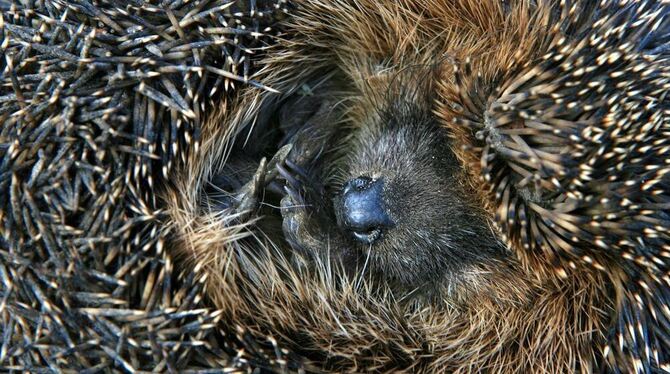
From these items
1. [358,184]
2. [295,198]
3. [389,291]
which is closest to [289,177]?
[295,198]

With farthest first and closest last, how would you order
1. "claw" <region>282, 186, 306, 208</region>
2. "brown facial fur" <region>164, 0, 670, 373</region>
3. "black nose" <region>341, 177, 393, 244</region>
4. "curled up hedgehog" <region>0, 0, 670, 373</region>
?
"claw" <region>282, 186, 306, 208</region>, "black nose" <region>341, 177, 393, 244</region>, "brown facial fur" <region>164, 0, 670, 373</region>, "curled up hedgehog" <region>0, 0, 670, 373</region>

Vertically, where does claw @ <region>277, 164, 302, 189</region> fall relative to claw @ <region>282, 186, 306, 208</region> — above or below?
above

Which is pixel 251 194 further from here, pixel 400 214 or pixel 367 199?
pixel 400 214

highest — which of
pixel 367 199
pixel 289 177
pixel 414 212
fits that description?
pixel 289 177

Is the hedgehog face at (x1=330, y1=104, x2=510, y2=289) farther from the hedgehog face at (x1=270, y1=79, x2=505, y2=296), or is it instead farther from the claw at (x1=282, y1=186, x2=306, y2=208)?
the claw at (x1=282, y1=186, x2=306, y2=208)

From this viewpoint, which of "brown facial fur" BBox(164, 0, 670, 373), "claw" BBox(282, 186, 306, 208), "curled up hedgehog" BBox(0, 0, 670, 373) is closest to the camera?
"curled up hedgehog" BBox(0, 0, 670, 373)

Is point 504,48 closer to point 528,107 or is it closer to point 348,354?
point 528,107

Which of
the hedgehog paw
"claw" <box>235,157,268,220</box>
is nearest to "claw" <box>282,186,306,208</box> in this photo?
the hedgehog paw

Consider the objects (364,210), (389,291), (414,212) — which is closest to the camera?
(364,210)
